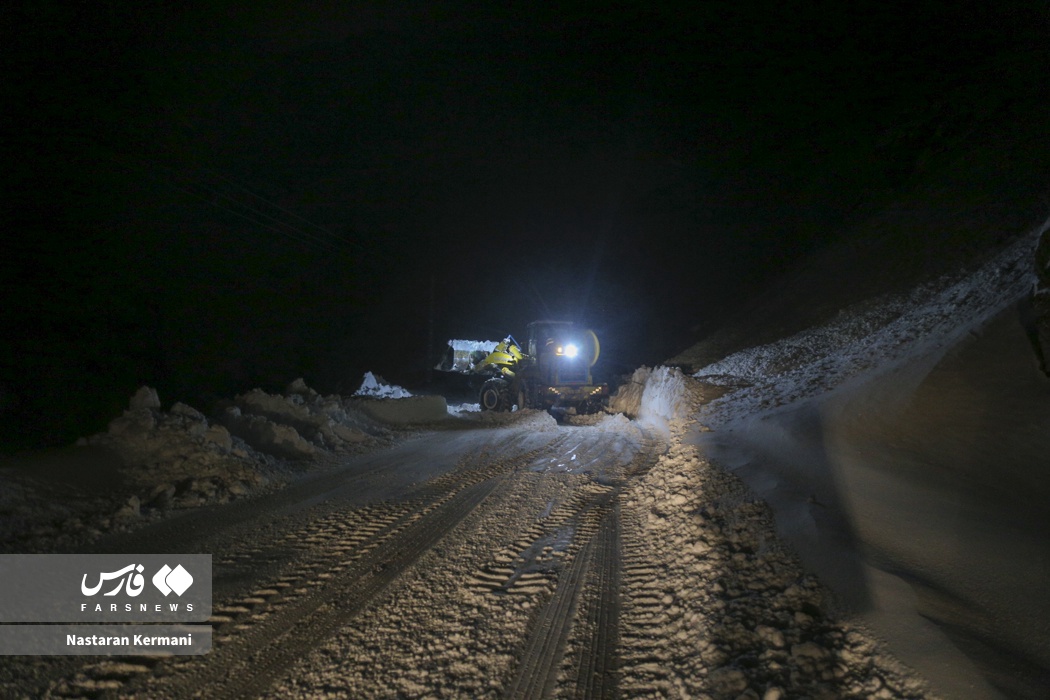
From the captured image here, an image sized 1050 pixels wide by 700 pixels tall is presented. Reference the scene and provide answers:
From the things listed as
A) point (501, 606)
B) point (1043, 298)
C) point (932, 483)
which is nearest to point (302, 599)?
point (501, 606)

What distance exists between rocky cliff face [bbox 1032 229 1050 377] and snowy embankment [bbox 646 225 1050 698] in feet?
0.51

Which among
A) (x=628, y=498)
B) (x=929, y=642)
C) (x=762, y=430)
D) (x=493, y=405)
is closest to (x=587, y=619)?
(x=929, y=642)

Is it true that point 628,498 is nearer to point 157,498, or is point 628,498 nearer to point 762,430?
point 762,430

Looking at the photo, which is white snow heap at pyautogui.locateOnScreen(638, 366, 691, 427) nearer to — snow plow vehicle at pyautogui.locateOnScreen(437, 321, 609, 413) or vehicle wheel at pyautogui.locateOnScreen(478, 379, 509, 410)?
snow plow vehicle at pyautogui.locateOnScreen(437, 321, 609, 413)

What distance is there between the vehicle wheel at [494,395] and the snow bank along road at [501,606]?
1053cm

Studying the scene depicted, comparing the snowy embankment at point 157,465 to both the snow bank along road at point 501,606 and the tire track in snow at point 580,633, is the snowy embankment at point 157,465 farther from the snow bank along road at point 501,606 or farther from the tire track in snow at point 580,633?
the tire track in snow at point 580,633

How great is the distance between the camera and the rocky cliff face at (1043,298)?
17.1 feet

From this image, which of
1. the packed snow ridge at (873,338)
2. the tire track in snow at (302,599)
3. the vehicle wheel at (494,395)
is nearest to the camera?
the tire track in snow at (302,599)

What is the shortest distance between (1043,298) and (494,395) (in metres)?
14.1

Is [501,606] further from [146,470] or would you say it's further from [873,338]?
[873,338]

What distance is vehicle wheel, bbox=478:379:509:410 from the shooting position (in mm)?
17484

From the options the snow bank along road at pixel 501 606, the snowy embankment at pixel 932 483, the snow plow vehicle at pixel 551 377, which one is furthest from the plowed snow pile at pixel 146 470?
the snow plow vehicle at pixel 551 377

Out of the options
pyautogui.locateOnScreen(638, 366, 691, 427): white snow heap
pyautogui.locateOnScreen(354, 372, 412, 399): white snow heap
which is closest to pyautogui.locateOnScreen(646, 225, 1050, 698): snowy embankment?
pyautogui.locateOnScreen(638, 366, 691, 427): white snow heap

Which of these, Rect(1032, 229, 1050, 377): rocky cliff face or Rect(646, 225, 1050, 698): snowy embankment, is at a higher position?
Rect(1032, 229, 1050, 377): rocky cliff face
